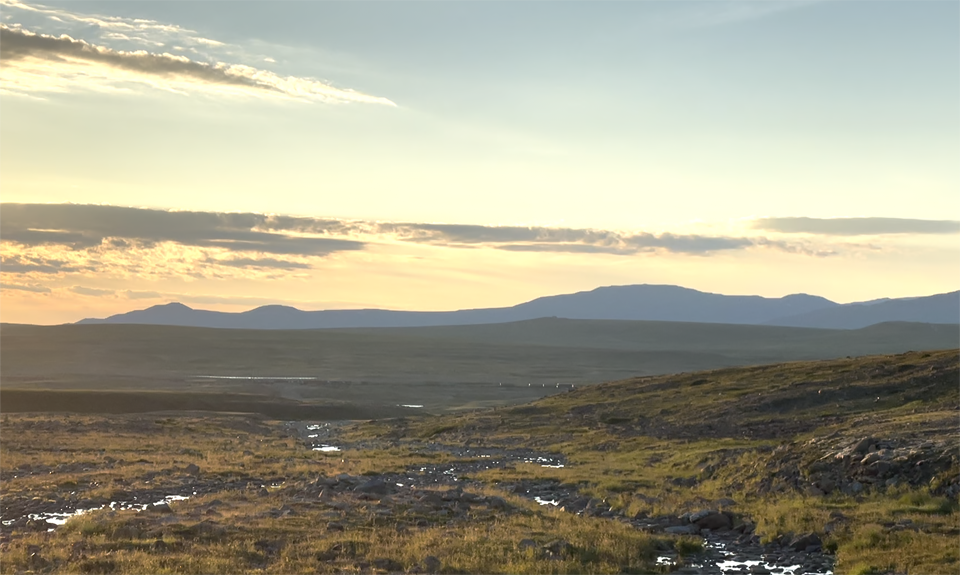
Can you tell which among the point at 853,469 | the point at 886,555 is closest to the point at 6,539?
the point at 886,555

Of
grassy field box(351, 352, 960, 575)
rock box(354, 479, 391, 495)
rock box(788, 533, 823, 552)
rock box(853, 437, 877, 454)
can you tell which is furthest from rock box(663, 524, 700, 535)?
rock box(354, 479, 391, 495)

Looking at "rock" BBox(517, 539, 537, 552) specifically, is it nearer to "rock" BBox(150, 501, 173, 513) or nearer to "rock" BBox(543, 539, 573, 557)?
"rock" BBox(543, 539, 573, 557)

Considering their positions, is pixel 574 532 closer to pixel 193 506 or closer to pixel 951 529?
pixel 951 529

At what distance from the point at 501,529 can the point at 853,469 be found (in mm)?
13516

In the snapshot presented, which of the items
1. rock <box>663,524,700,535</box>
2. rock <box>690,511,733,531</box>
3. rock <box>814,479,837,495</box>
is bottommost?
rock <box>663,524,700,535</box>

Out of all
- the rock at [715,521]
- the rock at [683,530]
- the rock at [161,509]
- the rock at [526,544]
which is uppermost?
the rock at [526,544]

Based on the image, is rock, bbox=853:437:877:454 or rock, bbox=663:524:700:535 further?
rock, bbox=853:437:877:454

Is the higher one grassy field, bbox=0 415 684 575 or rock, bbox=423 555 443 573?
rock, bbox=423 555 443 573

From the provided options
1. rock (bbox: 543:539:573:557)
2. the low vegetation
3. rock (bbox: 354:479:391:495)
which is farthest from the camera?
rock (bbox: 354:479:391:495)

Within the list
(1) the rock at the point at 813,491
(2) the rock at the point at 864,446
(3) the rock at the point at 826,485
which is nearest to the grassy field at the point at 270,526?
(1) the rock at the point at 813,491

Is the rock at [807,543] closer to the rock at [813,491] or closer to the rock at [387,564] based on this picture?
the rock at [813,491]

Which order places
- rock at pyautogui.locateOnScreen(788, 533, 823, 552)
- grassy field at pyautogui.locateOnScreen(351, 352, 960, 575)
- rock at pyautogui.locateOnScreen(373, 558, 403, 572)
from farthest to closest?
1. grassy field at pyautogui.locateOnScreen(351, 352, 960, 575)
2. rock at pyautogui.locateOnScreen(788, 533, 823, 552)
3. rock at pyautogui.locateOnScreen(373, 558, 403, 572)

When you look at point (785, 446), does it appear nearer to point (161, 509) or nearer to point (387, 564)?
point (387, 564)

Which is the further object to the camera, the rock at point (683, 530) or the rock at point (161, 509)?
the rock at point (161, 509)
